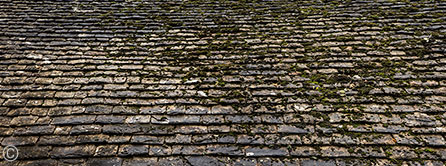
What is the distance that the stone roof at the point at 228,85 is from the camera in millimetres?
3018

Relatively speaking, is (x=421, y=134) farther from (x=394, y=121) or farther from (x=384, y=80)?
(x=384, y=80)

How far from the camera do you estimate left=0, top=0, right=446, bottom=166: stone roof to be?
3.02m

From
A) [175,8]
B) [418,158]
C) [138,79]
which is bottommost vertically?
[418,158]

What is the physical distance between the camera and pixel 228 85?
3834 mm

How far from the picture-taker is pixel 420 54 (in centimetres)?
414

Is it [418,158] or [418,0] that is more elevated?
[418,0]

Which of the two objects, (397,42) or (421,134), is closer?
(421,134)

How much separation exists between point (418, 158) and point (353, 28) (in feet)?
9.02

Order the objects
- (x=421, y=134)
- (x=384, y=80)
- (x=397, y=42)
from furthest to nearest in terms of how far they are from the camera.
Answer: (x=397, y=42) → (x=384, y=80) → (x=421, y=134)

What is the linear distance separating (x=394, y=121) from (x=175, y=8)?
472cm

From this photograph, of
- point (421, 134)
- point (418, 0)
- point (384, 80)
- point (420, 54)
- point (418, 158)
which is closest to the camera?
point (418, 158)

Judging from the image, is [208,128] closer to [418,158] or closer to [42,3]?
[418,158]

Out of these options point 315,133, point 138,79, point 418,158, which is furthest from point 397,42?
point 138,79

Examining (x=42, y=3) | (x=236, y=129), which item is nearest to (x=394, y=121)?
(x=236, y=129)
